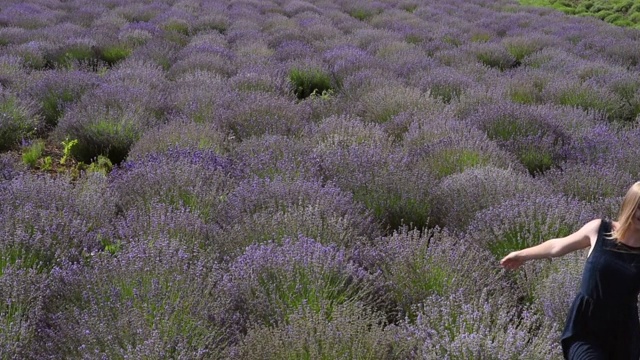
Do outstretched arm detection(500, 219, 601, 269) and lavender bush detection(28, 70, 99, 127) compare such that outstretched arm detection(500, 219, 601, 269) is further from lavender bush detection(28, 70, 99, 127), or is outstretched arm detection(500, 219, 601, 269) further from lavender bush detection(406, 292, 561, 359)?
lavender bush detection(28, 70, 99, 127)

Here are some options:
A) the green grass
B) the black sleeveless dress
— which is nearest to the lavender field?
the black sleeveless dress

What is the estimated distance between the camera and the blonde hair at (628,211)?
2078mm

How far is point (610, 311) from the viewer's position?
2.11 meters

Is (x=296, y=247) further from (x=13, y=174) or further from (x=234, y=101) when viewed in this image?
(x=234, y=101)

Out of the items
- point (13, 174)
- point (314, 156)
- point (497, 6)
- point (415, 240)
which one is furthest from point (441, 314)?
point (497, 6)

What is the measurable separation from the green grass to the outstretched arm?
14.1 metres

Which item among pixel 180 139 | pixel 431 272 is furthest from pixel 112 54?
pixel 431 272

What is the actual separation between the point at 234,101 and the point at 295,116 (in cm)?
61

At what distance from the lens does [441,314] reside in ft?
7.57

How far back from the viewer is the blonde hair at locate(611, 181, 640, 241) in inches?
81.8

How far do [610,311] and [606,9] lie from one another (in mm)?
16934

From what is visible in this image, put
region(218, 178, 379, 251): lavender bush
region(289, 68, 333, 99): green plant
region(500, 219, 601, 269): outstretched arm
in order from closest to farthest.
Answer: region(500, 219, 601, 269): outstretched arm → region(218, 178, 379, 251): lavender bush → region(289, 68, 333, 99): green plant

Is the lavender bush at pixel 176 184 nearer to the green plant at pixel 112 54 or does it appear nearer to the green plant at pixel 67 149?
the green plant at pixel 67 149

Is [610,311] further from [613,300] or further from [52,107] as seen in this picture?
[52,107]
